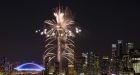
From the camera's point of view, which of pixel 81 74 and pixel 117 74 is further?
pixel 117 74

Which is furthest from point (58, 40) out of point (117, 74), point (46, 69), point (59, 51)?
point (117, 74)

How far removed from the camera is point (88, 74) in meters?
112

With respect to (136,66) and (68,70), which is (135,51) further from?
(68,70)

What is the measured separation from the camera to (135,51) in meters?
126

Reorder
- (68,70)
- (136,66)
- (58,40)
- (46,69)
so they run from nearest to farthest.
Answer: (58,40), (68,70), (46,69), (136,66)

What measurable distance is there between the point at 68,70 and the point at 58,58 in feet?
108

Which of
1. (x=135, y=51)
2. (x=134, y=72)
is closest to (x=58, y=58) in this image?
(x=134, y=72)

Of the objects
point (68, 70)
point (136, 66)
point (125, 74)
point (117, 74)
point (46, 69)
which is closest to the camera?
point (68, 70)

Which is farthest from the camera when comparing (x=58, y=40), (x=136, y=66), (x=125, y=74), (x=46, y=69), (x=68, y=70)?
(x=136, y=66)

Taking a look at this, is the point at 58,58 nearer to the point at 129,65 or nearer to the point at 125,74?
the point at 125,74

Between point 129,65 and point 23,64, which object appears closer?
point 129,65

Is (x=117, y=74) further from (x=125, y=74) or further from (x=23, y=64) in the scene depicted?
(x=23, y=64)

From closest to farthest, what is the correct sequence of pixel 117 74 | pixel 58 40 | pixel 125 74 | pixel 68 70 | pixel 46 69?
pixel 58 40
pixel 68 70
pixel 46 69
pixel 125 74
pixel 117 74

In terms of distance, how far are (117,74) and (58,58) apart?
3163 inches
